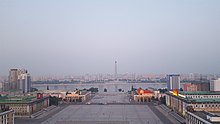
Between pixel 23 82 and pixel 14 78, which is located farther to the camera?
pixel 14 78

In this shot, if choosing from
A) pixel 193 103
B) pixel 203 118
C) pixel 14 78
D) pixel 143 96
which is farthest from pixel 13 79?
pixel 203 118

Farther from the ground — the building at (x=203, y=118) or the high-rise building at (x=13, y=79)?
the high-rise building at (x=13, y=79)

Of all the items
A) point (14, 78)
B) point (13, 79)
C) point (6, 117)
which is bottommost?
point (6, 117)

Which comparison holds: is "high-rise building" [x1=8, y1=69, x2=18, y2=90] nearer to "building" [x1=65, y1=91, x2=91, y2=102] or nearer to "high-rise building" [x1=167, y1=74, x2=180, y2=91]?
"building" [x1=65, y1=91, x2=91, y2=102]

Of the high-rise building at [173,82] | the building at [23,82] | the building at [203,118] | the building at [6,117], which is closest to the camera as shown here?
the building at [203,118]

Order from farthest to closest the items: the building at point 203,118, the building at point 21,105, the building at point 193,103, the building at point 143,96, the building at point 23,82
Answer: the building at point 23,82, the building at point 143,96, the building at point 21,105, the building at point 193,103, the building at point 203,118

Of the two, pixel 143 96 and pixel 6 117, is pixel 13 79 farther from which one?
pixel 6 117

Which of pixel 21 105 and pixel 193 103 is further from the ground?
pixel 193 103

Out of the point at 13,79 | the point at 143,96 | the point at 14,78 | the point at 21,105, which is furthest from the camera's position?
the point at 13,79

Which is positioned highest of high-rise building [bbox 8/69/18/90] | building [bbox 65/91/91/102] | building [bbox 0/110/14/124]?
high-rise building [bbox 8/69/18/90]

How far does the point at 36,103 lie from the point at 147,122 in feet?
27.3

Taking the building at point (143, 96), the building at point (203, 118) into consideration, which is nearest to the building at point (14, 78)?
the building at point (143, 96)

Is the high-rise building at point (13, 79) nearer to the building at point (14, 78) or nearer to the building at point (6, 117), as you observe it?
the building at point (14, 78)

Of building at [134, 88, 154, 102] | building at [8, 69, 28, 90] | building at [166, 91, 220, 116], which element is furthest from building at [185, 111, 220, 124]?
building at [8, 69, 28, 90]
